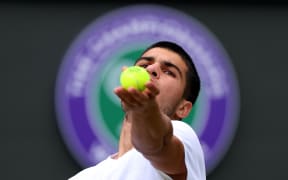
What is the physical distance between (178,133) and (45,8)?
283 centimetres

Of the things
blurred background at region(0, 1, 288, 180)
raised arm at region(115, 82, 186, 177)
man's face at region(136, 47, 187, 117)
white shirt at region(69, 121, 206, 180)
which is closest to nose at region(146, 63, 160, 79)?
man's face at region(136, 47, 187, 117)

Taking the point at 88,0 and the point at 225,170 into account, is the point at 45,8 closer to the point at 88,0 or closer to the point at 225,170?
the point at 88,0

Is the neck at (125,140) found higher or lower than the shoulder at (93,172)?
higher

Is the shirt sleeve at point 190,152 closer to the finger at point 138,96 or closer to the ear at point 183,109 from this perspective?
the ear at point 183,109

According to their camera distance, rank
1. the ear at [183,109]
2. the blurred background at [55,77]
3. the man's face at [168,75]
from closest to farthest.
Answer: the man's face at [168,75] < the ear at [183,109] < the blurred background at [55,77]

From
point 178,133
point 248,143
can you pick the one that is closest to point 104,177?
point 178,133

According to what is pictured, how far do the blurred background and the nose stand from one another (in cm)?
255

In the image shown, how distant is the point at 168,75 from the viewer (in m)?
Answer: 2.26

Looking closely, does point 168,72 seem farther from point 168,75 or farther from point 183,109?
point 183,109

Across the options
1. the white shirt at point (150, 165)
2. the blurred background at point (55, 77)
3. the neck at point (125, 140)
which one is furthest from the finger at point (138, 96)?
the blurred background at point (55, 77)

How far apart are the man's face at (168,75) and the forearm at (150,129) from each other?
16.9 inches

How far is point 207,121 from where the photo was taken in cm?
474

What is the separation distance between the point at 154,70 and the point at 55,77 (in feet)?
8.52

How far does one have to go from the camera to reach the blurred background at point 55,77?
467 centimetres
